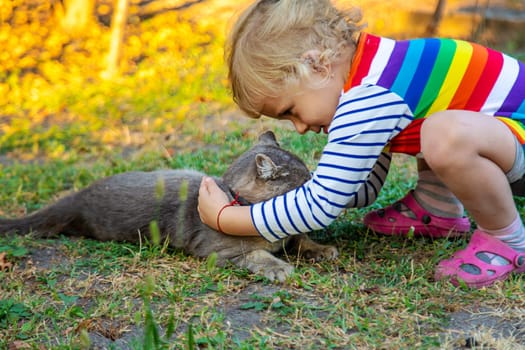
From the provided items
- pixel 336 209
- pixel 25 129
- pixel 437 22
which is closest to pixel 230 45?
pixel 336 209

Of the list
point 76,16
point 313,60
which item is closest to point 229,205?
point 313,60

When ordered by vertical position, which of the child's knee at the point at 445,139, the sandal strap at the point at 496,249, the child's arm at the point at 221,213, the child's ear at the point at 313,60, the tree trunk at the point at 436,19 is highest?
the child's ear at the point at 313,60

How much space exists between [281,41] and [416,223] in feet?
4.24

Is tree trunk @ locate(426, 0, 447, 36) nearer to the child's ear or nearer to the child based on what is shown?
the child

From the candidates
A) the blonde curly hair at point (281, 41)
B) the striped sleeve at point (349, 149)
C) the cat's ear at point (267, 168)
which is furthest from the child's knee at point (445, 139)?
the cat's ear at point (267, 168)

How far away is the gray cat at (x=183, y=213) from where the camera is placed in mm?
3465

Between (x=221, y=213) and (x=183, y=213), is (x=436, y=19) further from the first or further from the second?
(x=221, y=213)

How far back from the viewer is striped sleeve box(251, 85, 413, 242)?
118 inches

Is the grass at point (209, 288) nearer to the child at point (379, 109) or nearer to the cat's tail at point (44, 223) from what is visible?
the cat's tail at point (44, 223)

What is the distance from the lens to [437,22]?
8.45 metres

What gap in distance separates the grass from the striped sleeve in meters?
0.32

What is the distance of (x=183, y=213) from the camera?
141 inches

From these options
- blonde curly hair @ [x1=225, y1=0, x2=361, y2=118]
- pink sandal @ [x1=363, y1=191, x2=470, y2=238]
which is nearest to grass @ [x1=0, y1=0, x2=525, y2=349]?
pink sandal @ [x1=363, y1=191, x2=470, y2=238]

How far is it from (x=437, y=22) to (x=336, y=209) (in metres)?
5.95
